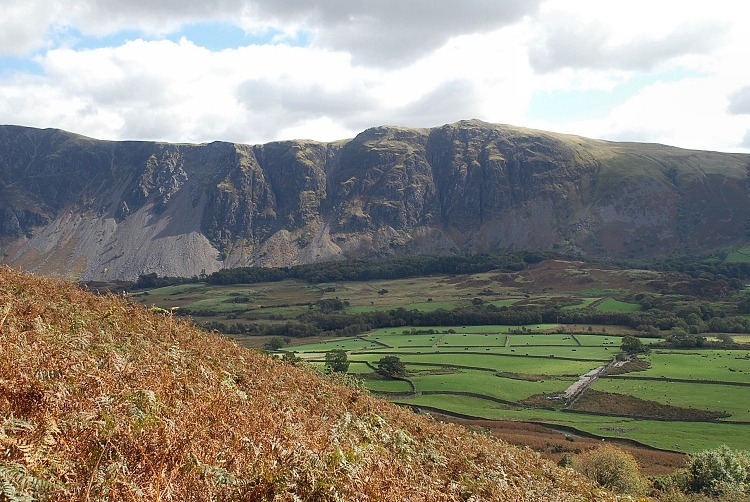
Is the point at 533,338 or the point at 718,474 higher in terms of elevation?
the point at 718,474

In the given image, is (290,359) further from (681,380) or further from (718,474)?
(681,380)

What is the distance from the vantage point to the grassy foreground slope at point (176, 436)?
6754 mm

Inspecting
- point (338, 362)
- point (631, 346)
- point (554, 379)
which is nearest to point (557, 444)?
point (554, 379)

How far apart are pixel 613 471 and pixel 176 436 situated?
30.9 meters

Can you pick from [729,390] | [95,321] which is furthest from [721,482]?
[729,390]

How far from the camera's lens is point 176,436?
312 inches

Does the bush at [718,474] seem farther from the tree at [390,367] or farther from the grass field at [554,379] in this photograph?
the tree at [390,367]

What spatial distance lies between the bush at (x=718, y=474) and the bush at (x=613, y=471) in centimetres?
266

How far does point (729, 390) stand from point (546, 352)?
28.2 m

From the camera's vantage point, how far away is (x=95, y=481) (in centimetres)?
635

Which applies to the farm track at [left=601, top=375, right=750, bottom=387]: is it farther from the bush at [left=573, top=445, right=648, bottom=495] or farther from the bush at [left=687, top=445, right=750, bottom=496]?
the bush at [left=687, top=445, right=750, bottom=496]

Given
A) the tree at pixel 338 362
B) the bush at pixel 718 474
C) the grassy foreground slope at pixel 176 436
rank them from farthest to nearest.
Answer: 1. the tree at pixel 338 362
2. the bush at pixel 718 474
3. the grassy foreground slope at pixel 176 436

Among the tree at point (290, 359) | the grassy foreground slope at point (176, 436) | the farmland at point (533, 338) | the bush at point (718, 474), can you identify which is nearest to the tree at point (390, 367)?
the farmland at point (533, 338)

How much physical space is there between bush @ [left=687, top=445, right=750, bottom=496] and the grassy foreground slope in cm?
1564
